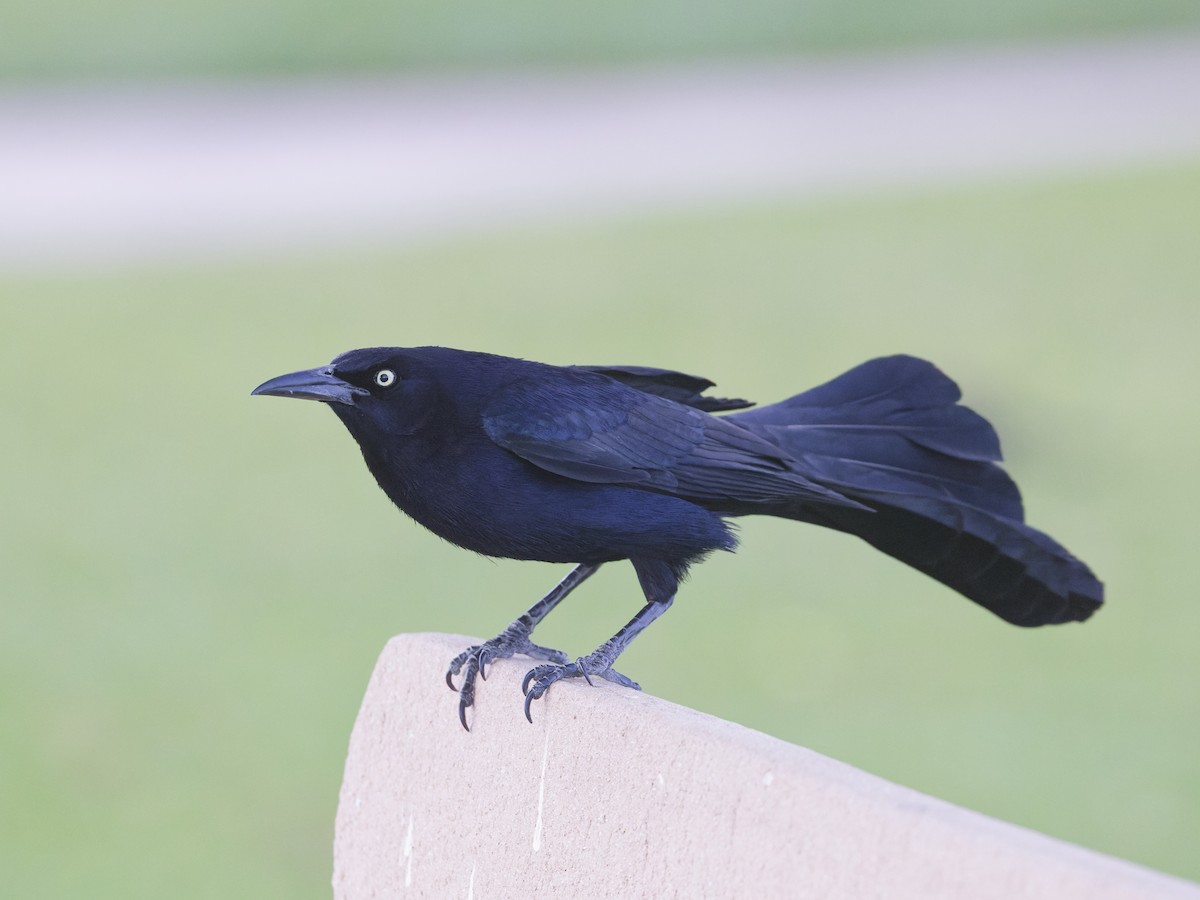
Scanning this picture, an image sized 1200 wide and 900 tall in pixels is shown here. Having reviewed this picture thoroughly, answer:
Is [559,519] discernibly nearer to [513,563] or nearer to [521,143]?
[513,563]

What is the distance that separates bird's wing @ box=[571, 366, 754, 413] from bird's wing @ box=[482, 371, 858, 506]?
0.41 feet

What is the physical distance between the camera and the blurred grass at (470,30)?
22422mm

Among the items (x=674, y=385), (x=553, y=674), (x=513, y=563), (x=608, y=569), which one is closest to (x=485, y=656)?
(x=553, y=674)

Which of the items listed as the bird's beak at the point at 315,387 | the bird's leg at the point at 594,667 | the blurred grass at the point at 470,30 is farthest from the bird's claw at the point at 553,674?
the blurred grass at the point at 470,30

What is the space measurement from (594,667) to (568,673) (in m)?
0.12

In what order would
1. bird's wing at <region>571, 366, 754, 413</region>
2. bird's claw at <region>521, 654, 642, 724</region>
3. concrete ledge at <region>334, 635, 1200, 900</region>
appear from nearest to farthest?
concrete ledge at <region>334, 635, 1200, 900</region>
bird's claw at <region>521, 654, 642, 724</region>
bird's wing at <region>571, 366, 754, 413</region>

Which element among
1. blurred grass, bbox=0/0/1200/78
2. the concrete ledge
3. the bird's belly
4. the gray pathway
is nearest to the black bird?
the bird's belly

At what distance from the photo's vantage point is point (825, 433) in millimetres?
3363

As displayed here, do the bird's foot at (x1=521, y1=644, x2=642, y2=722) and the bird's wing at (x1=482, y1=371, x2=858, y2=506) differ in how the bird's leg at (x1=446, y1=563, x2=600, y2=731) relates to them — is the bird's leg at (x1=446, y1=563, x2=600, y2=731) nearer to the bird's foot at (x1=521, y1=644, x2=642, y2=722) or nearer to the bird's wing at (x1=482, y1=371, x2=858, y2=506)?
the bird's foot at (x1=521, y1=644, x2=642, y2=722)

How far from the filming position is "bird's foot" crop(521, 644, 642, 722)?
112 inches

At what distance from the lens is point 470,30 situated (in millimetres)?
23438

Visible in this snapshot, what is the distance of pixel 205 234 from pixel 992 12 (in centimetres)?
1531

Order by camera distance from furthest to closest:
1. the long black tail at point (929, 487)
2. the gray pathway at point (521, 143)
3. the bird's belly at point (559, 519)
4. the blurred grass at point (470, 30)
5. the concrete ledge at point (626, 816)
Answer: the blurred grass at point (470, 30)
the gray pathway at point (521, 143)
the long black tail at point (929, 487)
the bird's belly at point (559, 519)
the concrete ledge at point (626, 816)

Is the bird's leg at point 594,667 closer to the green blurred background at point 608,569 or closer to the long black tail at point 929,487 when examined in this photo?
the long black tail at point 929,487
